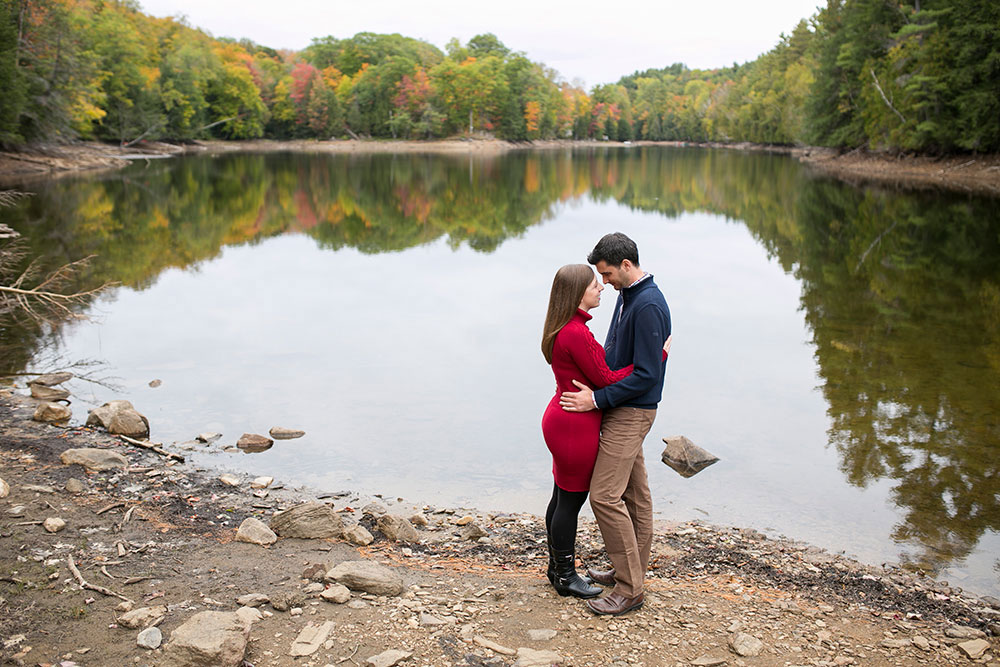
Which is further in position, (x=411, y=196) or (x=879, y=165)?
(x=879, y=165)

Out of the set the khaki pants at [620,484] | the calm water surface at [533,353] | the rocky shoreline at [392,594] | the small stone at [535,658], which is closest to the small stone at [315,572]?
the rocky shoreline at [392,594]

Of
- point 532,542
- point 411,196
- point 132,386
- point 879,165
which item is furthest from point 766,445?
point 879,165

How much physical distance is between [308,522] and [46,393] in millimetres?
6043

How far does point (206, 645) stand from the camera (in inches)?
167

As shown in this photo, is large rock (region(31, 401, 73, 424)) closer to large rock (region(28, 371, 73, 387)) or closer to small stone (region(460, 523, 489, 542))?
large rock (region(28, 371, 73, 387))

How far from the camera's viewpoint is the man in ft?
15.6

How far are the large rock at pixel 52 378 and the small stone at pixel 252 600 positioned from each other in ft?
24.6

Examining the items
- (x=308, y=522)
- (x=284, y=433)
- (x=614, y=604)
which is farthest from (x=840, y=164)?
(x=614, y=604)

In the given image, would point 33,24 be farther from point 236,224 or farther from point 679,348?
point 679,348

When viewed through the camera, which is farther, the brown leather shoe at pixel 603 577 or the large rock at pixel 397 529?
the large rock at pixel 397 529

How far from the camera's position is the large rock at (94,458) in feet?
25.9

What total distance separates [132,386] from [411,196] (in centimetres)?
2949

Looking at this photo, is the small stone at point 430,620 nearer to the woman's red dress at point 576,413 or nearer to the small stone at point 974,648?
the woman's red dress at point 576,413

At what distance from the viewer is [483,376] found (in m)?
12.0
